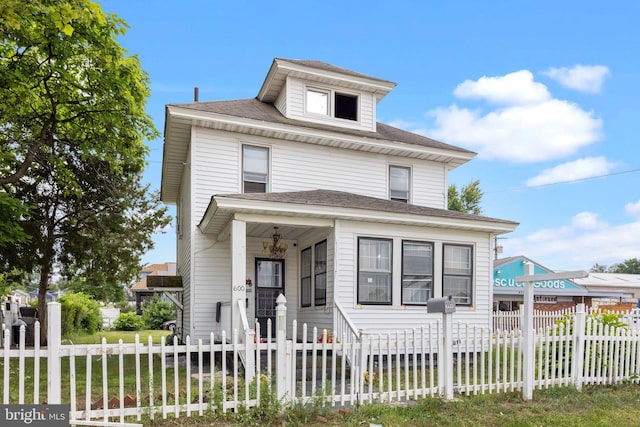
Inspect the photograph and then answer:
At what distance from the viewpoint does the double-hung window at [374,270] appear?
1074 centimetres

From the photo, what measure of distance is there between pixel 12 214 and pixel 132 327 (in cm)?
→ 1801

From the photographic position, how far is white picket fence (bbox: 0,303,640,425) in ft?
18.8

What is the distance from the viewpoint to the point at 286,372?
6.50 metres

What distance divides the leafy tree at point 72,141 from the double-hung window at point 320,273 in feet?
18.9

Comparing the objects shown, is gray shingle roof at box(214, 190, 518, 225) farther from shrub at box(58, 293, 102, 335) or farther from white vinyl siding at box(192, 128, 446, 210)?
shrub at box(58, 293, 102, 335)

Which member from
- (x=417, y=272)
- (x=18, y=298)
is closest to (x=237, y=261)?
(x=417, y=272)

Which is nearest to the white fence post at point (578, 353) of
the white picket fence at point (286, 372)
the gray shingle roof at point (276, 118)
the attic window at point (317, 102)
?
the white picket fence at point (286, 372)

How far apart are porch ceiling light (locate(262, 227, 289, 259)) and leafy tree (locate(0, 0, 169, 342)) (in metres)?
4.63

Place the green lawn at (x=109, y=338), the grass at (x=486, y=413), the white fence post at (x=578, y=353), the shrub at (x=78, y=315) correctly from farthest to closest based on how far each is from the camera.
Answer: the shrub at (x=78, y=315)
the green lawn at (x=109, y=338)
the white fence post at (x=578, y=353)
the grass at (x=486, y=413)

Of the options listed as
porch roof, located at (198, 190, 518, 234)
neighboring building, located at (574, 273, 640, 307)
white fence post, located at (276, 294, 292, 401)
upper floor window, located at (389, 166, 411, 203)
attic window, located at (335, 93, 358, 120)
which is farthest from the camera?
neighboring building, located at (574, 273, 640, 307)

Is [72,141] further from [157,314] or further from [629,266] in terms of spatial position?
[629,266]

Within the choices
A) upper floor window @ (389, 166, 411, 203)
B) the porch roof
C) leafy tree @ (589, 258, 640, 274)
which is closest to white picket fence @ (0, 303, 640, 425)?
the porch roof

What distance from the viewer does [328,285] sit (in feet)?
35.0

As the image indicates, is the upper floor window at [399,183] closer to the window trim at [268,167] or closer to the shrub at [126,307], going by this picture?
the window trim at [268,167]
